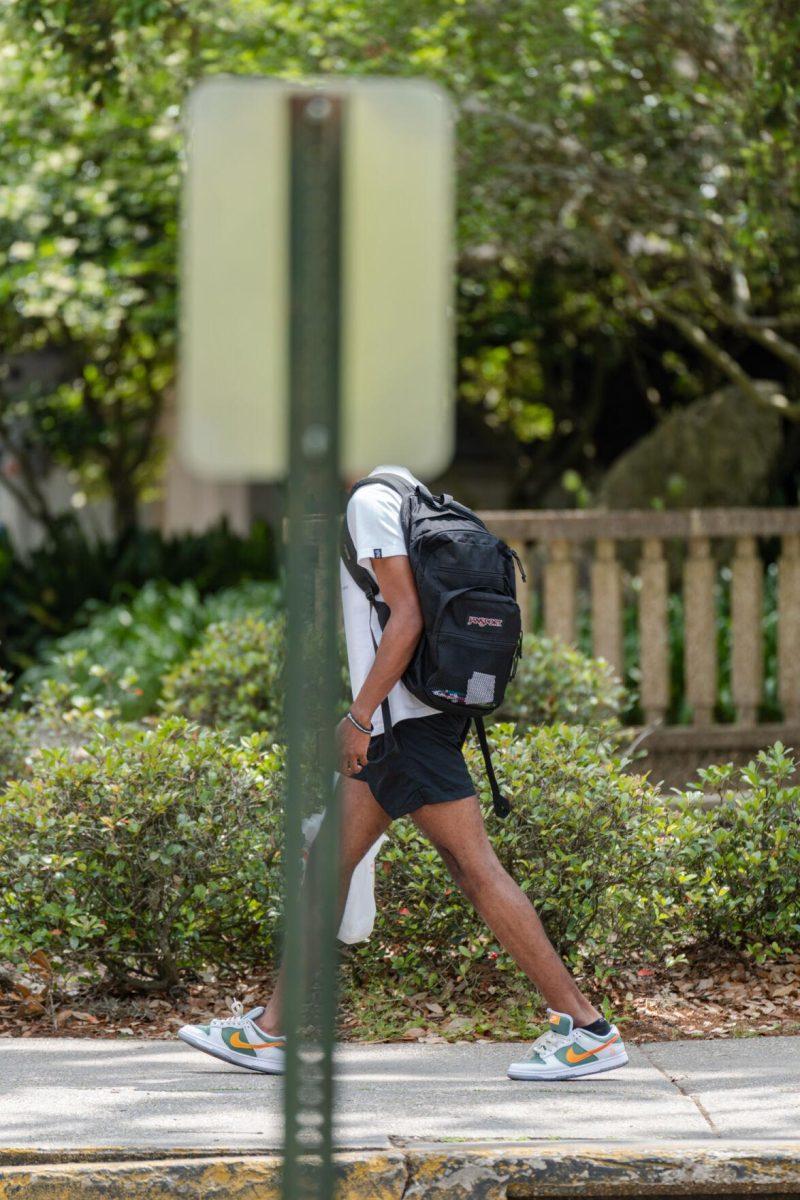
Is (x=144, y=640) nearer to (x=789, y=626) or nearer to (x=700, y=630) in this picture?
(x=700, y=630)

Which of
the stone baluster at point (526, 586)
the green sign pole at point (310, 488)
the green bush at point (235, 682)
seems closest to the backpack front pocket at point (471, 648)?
the green sign pole at point (310, 488)

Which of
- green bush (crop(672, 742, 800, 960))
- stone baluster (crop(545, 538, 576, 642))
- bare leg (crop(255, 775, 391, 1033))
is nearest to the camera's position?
bare leg (crop(255, 775, 391, 1033))

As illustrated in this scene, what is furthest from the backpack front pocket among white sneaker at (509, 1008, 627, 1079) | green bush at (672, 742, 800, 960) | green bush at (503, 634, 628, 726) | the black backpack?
green bush at (503, 634, 628, 726)

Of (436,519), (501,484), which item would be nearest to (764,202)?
(436,519)

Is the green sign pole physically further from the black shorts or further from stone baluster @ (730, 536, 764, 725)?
stone baluster @ (730, 536, 764, 725)

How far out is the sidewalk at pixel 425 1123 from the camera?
385cm

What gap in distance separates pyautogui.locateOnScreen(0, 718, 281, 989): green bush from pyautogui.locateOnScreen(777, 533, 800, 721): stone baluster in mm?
4422

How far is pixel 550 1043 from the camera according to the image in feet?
15.1

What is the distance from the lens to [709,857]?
18.2ft

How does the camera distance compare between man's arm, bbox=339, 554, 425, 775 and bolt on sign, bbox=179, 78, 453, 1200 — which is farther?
man's arm, bbox=339, 554, 425, 775

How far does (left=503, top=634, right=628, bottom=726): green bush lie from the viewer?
24.1 feet

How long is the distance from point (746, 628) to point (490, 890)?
498 centimetres

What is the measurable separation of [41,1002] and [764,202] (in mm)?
5991

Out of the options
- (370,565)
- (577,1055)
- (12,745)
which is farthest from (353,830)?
(12,745)
